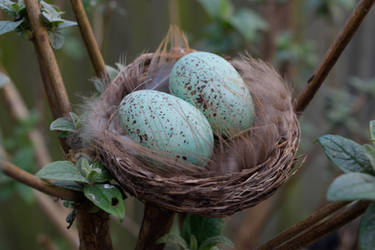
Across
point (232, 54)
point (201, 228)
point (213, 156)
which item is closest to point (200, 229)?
point (201, 228)

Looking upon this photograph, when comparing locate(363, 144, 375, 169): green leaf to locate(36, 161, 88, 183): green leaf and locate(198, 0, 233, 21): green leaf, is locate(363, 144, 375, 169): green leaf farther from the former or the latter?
locate(198, 0, 233, 21): green leaf

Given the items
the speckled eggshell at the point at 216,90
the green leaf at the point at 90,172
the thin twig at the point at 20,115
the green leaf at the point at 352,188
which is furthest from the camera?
the thin twig at the point at 20,115

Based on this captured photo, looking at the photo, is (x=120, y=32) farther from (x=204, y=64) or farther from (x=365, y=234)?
(x=365, y=234)

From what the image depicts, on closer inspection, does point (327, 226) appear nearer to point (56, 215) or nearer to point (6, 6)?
point (6, 6)

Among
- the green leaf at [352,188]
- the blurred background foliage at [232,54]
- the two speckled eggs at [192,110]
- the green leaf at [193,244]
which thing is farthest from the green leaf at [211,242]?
the blurred background foliage at [232,54]

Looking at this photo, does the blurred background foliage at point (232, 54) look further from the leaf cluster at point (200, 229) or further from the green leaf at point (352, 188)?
the green leaf at point (352, 188)

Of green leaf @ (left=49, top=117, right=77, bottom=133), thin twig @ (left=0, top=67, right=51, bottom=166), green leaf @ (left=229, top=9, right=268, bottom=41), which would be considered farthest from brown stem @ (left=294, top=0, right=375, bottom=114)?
thin twig @ (left=0, top=67, right=51, bottom=166)
